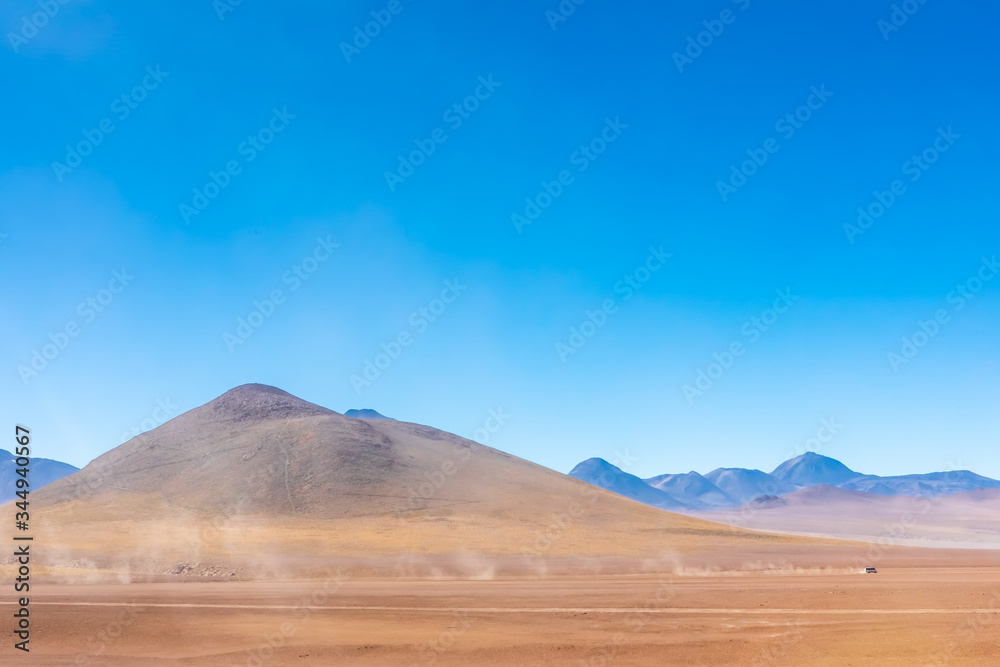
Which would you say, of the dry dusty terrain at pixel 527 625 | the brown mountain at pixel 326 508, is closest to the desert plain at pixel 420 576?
the dry dusty terrain at pixel 527 625

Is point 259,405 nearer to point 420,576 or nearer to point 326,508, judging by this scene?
point 326,508

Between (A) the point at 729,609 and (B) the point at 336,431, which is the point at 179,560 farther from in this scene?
(B) the point at 336,431

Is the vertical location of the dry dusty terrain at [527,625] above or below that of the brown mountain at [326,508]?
below

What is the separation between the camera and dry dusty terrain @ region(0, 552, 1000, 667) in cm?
2216

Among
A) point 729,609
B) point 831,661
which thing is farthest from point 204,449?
point 831,661

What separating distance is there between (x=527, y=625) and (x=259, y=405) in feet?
471

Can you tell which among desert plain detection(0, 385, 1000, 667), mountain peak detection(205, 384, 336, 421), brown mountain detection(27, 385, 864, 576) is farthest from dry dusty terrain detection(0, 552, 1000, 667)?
mountain peak detection(205, 384, 336, 421)

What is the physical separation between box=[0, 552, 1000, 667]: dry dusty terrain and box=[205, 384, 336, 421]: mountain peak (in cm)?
11804

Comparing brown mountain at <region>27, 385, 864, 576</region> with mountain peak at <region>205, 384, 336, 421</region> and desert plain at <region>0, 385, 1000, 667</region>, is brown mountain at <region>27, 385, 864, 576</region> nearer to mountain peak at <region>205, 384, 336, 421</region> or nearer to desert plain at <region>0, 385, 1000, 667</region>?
desert plain at <region>0, 385, 1000, 667</region>

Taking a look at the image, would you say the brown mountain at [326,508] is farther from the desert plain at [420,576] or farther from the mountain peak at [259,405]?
the mountain peak at [259,405]

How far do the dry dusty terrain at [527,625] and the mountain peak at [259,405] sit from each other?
118m

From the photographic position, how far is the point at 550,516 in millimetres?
101750

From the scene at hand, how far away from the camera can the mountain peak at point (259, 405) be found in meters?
158

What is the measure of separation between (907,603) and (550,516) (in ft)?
235
